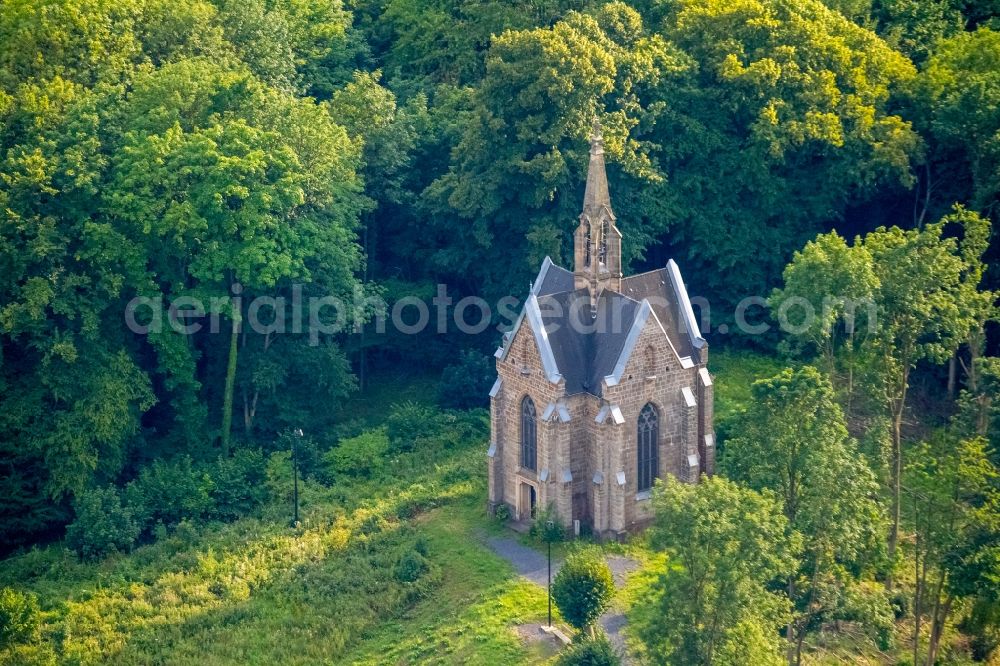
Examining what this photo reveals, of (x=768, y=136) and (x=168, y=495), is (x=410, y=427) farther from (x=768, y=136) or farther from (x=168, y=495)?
(x=768, y=136)

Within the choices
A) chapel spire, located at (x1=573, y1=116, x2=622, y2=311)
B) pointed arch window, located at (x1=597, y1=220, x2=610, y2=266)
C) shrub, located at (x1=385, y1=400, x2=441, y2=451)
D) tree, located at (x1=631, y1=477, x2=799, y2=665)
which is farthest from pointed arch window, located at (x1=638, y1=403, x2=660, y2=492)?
shrub, located at (x1=385, y1=400, x2=441, y2=451)

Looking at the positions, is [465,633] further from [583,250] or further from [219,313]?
[219,313]

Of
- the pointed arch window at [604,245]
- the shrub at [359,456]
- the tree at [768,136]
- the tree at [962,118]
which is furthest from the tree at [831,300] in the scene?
the shrub at [359,456]

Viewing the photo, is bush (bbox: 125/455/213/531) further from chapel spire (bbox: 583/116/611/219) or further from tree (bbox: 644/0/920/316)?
tree (bbox: 644/0/920/316)

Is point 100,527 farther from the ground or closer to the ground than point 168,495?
closer to the ground

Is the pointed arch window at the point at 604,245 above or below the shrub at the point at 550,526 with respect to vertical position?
above

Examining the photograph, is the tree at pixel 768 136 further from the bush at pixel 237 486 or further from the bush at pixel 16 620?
the bush at pixel 16 620

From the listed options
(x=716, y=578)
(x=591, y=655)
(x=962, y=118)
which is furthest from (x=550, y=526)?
(x=962, y=118)
